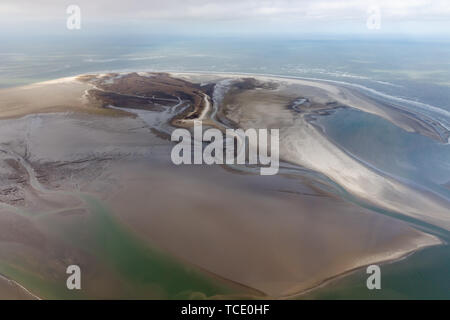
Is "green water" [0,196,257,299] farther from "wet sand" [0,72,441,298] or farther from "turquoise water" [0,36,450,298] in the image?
"turquoise water" [0,36,450,298]

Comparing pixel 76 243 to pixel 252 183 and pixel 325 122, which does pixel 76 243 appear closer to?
pixel 252 183

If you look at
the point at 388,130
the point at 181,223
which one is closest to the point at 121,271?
the point at 181,223

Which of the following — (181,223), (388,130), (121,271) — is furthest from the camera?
(388,130)

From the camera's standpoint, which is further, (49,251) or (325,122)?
(325,122)

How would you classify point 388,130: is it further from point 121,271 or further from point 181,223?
point 121,271

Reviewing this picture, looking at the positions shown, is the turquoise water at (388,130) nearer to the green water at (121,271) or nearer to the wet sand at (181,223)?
the wet sand at (181,223)

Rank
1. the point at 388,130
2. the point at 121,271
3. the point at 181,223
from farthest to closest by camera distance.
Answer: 1. the point at 388,130
2. the point at 181,223
3. the point at 121,271

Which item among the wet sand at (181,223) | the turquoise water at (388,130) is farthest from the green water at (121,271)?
the turquoise water at (388,130)

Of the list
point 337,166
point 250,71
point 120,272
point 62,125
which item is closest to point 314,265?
point 120,272

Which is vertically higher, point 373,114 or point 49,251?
point 373,114

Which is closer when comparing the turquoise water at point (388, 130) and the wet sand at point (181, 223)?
the turquoise water at point (388, 130)

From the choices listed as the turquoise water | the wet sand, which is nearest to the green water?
the wet sand
